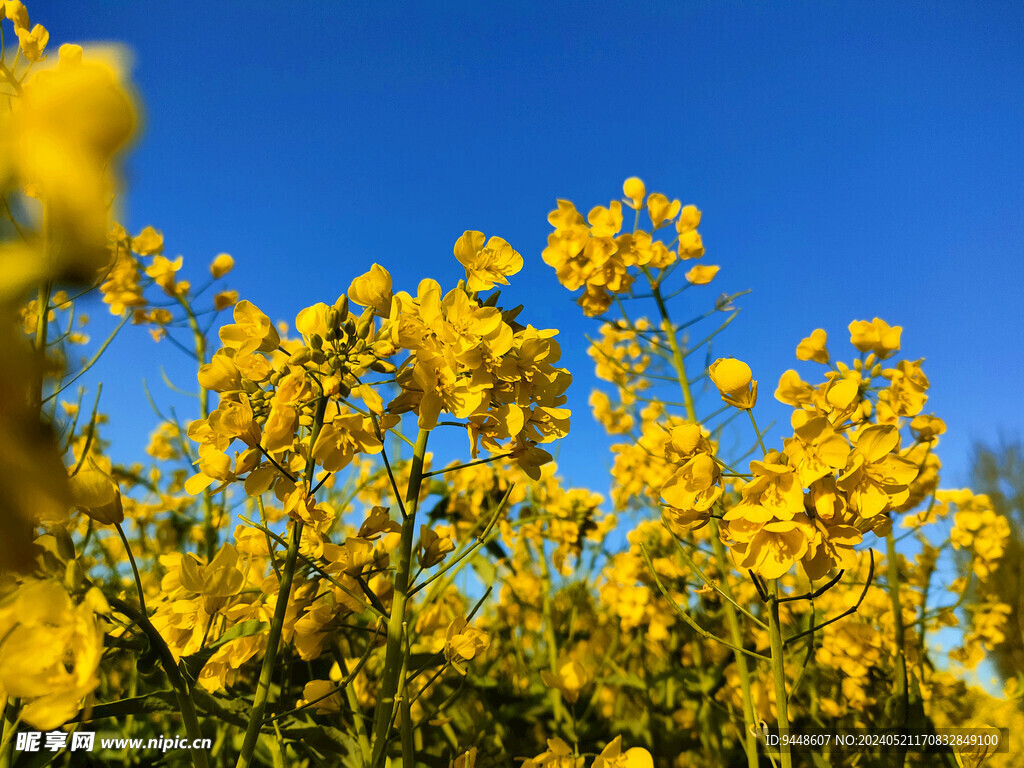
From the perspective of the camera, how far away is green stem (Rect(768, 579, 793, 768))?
0.85m

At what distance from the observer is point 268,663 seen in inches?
30.5

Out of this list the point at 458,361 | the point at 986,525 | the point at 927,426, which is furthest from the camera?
the point at 986,525

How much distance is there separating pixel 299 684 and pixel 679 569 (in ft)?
4.29

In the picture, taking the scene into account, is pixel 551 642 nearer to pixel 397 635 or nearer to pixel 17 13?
pixel 397 635

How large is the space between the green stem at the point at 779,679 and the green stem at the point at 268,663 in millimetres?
685

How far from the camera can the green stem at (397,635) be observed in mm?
821

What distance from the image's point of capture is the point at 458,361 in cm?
90

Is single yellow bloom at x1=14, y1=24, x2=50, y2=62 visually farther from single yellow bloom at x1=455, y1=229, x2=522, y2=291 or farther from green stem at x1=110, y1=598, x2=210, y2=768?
green stem at x1=110, y1=598, x2=210, y2=768

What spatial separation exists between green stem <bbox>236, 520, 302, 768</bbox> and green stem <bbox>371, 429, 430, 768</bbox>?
0.15 meters

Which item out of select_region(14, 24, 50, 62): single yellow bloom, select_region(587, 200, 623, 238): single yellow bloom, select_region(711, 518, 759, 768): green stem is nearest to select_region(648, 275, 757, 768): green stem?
select_region(711, 518, 759, 768): green stem

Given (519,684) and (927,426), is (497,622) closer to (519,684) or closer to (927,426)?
(519,684)

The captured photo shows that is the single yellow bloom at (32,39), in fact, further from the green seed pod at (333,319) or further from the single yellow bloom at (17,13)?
the green seed pod at (333,319)

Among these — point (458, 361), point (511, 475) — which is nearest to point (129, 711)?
point (458, 361)

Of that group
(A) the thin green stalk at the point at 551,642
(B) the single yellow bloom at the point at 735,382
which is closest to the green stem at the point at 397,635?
(B) the single yellow bloom at the point at 735,382
